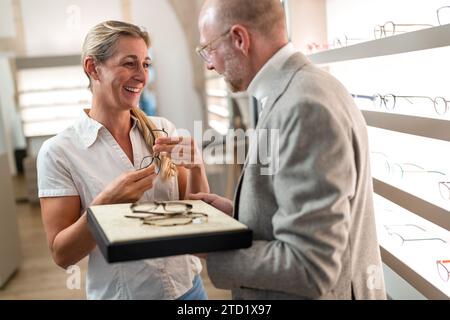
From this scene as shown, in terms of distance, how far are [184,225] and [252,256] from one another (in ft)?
0.49

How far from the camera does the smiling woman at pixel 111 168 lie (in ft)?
4.27

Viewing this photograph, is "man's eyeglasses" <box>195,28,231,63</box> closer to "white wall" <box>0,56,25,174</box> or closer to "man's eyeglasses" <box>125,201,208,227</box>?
"man's eyeglasses" <box>125,201,208,227</box>

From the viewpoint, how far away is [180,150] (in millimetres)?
1336

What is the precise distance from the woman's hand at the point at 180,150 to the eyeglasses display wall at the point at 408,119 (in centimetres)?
69

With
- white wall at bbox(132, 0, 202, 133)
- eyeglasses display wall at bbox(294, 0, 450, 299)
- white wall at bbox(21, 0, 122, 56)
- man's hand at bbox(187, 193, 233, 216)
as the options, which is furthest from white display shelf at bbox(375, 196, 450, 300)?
white wall at bbox(132, 0, 202, 133)

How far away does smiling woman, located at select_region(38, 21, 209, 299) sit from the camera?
1303 mm

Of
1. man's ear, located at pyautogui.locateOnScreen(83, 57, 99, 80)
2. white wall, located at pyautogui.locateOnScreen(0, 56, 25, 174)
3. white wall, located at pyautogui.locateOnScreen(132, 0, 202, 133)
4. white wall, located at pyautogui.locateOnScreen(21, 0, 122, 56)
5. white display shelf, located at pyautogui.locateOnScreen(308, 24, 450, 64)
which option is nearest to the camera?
white display shelf, located at pyautogui.locateOnScreen(308, 24, 450, 64)

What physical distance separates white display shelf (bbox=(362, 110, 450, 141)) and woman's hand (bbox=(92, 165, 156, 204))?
806 millimetres

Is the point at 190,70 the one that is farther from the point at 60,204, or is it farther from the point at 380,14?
the point at 60,204

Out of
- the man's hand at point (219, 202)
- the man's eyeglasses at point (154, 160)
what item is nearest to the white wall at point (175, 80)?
the man's eyeglasses at point (154, 160)

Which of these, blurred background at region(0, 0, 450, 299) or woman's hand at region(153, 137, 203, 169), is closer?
woman's hand at region(153, 137, 203, 169)

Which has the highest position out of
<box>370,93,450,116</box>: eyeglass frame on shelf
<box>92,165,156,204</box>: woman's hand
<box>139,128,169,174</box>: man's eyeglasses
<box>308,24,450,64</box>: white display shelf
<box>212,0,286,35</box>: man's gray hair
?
<box>212,0,286,35</box>: man's gray hair

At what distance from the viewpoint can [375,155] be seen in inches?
79.3

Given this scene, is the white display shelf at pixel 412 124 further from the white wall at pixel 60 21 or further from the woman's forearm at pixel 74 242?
the white wall at pixel 60 21
